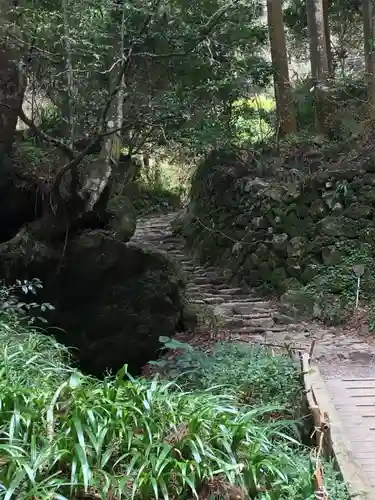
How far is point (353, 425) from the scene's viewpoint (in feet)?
13.8

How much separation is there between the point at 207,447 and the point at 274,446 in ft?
1.62

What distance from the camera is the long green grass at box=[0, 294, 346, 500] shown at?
7.57 ft

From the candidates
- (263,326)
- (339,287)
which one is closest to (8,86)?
(263,326)

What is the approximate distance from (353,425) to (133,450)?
2250 millimetres

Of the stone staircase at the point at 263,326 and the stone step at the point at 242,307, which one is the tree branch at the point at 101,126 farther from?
the stone step at the point at 242,307

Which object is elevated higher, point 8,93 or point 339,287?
point 8,93

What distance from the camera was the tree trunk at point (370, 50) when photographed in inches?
388

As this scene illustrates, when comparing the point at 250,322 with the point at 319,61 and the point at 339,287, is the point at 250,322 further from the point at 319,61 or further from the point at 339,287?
the point at 319,61

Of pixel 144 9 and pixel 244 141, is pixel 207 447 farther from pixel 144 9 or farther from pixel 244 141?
pixel 244 141

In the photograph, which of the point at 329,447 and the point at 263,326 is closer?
the point at 329,447

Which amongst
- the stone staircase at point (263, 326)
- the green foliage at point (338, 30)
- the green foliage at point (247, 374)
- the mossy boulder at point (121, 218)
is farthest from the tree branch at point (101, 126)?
the green foliage at point (338, 30)

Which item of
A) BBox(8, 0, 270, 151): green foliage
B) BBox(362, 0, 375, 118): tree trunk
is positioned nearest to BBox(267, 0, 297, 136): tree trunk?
BBox(8, 0, 270, 151): green foliage

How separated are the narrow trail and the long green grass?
0.89 m

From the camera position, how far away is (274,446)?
2879mm
